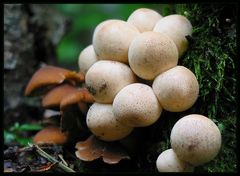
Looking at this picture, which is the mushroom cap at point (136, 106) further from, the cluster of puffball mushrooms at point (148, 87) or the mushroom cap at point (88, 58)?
the mushroom cap at point (88, 58)

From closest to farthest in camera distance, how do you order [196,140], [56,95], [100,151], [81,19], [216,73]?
[196,140], [216,73], [100,151], [56,95], [81,19]

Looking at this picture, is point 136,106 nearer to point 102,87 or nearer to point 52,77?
point 102,87

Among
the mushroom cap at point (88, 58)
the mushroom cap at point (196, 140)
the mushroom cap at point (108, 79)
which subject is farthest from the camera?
the mushroom cap at point (88, 58)

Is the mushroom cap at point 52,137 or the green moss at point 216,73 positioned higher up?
the green moss at point 216,73

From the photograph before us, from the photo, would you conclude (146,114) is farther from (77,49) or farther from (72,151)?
(77,49)

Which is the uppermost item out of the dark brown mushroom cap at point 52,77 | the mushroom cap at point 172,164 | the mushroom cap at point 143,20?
the mushroom cap at point 143,20

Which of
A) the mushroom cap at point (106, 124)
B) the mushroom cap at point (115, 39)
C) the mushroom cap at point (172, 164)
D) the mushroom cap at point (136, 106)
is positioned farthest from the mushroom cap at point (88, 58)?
the mushroom cap at point (172, 164)

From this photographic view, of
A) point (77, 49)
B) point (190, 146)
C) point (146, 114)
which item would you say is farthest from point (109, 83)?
point (77, 49)

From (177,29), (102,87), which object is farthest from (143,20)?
(102,87)
